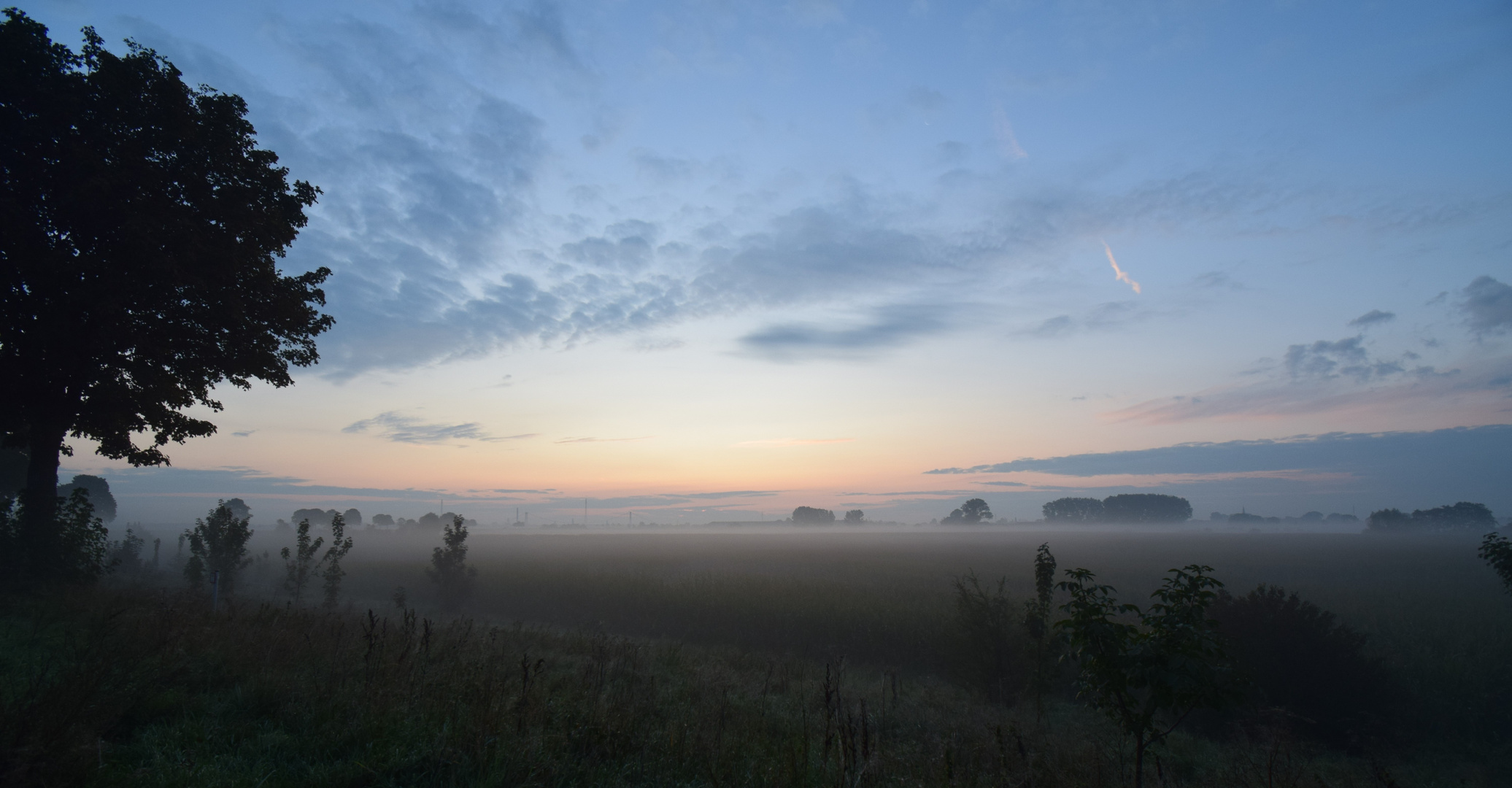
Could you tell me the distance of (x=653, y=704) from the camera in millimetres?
8086

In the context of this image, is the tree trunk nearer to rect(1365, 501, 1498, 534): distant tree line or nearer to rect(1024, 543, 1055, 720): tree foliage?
rect(1024, 543, 1055, 720): tree foliage

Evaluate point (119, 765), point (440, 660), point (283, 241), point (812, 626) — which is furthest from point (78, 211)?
point (812, 626)

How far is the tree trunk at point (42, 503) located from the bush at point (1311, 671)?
82.2 feet

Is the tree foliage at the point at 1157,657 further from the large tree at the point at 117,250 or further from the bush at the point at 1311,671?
the large tree at the point at 117,250

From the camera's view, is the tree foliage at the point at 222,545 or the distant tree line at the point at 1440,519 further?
the distant tree line at the point at 1440,519

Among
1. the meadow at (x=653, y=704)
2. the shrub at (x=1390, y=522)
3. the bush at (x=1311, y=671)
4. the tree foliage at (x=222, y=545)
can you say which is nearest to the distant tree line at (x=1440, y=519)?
the shrub at (x=1390, y=522)

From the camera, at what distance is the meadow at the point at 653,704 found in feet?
16.7

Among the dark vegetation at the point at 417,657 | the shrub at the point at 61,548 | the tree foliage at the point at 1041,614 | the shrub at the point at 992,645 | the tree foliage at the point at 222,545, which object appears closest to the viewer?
the dark vegetation at the point at 417,657

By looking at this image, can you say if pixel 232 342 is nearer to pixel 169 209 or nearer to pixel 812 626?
pixel 169 209

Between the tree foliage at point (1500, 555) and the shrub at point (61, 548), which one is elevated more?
the shrub at point (61, 548)

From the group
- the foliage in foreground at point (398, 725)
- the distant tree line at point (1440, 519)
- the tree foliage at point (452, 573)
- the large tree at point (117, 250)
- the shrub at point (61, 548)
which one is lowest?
the distant tree line at point (1440, 519)

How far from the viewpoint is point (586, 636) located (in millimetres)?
18984

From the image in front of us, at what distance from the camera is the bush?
13500 millimetres

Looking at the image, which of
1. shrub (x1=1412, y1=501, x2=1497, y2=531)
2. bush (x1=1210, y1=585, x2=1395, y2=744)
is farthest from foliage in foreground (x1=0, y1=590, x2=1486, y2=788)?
shrub (x1=1412, y1=501, x2=1497, y2=531)
